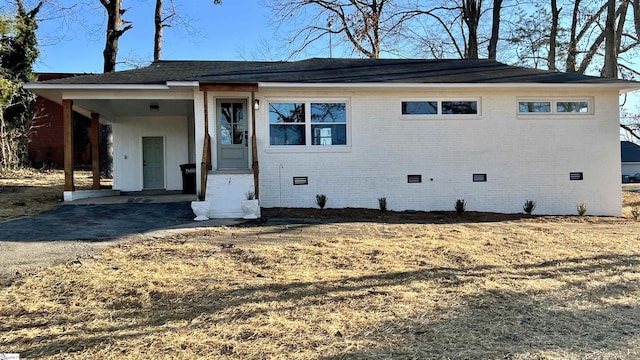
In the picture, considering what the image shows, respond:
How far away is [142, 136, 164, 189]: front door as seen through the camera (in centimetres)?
1527

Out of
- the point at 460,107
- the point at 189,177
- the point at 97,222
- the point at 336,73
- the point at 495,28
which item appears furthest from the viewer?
the point at 495,28

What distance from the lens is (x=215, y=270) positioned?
5.27 metres

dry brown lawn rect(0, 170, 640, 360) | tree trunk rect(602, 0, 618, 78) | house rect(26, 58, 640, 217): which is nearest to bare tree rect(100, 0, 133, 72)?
house rect(26, 58, 640, 217)

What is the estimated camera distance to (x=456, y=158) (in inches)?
468

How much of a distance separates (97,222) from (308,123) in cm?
573

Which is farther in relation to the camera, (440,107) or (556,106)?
(556,106)

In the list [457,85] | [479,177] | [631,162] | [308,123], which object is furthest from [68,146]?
[631,162]

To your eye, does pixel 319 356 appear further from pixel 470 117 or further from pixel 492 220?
pixel 470 117

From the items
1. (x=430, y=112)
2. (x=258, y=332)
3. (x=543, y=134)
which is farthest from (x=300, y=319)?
(x=543, y=134)

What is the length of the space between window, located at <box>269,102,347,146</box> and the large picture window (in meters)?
1.84

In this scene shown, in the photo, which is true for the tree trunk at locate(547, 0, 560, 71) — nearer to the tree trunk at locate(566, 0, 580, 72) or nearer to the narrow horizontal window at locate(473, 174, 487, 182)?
the tree trunk at locate(566, 0, 580, 72)

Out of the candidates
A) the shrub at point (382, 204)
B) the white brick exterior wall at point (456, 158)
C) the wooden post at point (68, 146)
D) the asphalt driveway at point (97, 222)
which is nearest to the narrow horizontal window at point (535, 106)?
the white brick exterior wall at point (456, 158)

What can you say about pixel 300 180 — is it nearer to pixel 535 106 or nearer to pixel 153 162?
Result: pixel 153 162

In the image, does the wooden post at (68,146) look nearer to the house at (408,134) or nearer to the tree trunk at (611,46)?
the house at (408,134)
